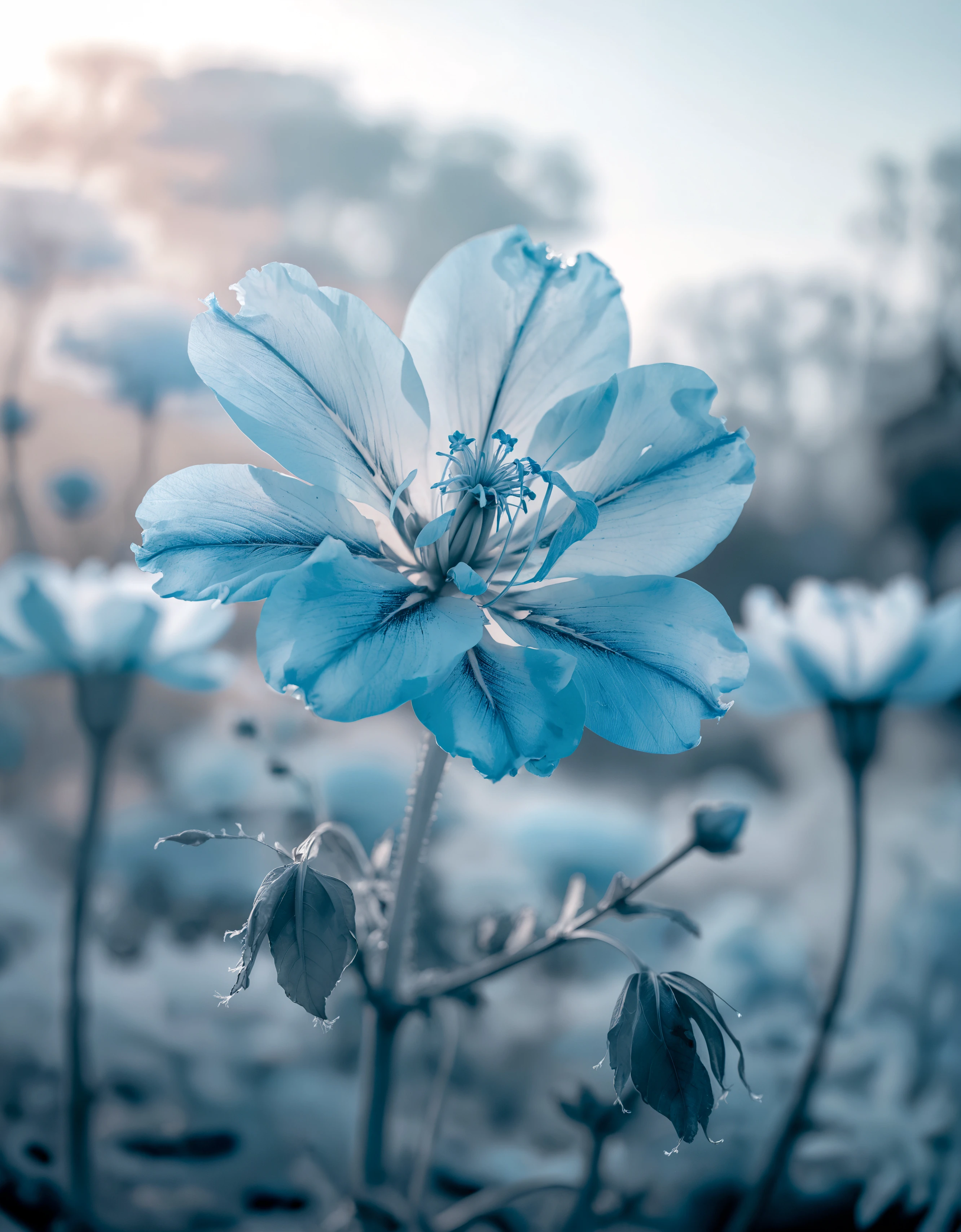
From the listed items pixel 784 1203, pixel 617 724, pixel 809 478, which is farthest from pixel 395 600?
pixel 809 478

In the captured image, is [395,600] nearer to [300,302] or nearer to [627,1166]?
[300,302]

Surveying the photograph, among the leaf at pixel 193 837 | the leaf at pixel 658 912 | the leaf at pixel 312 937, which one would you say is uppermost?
the leaf at pixel 193 837

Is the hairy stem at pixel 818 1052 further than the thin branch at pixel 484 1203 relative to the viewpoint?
Yes


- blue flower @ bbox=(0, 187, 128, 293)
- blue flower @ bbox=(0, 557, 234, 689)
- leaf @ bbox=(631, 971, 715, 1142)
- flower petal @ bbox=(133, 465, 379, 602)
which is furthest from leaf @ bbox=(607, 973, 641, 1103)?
blue flower @ bbox=(0, 187, 128, 293)

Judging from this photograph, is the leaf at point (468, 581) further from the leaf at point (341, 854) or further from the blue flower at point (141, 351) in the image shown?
the blue flower at point (141, 351)

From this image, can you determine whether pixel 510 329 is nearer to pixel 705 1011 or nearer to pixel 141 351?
pixel 705 1011

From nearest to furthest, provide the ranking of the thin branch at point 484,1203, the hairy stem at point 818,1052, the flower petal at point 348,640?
the flower petal at point 348,640 → the thin branch at point 484,1203 → the hairy stem at point 818,1052

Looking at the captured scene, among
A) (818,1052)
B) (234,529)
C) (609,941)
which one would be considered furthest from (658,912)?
(818,1052)

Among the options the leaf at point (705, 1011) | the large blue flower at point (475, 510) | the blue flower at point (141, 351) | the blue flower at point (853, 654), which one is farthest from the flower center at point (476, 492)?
the blue flower at point (141, 351)
